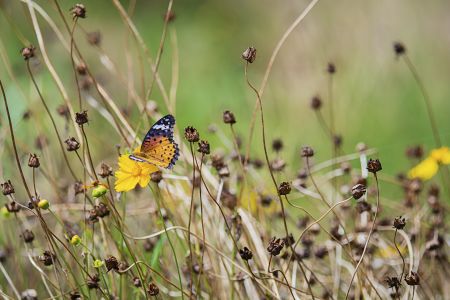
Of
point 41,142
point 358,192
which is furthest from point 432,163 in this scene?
point 41,142

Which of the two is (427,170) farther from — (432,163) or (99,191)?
(99,191)

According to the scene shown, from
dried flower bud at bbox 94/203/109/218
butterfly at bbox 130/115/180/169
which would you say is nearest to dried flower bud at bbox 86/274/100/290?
dried flower bud at bbox 94/203/109/218

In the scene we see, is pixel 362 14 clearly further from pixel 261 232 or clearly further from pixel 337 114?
pixel 261 232

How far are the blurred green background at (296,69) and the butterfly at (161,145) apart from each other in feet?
4.38

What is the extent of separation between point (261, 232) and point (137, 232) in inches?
19.7

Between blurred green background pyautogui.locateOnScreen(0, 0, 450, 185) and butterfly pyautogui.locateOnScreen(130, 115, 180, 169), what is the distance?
1335 mm

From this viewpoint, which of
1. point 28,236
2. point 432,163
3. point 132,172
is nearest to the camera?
point 132,172

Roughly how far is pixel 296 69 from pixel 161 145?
254 cm

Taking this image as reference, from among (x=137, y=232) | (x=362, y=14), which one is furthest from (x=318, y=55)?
(x=137, y=232)

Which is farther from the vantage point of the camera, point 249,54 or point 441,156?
point 441,156

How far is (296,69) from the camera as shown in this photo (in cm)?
392

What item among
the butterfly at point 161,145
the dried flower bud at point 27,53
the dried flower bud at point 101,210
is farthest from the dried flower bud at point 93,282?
the dried flower bud at point 27,53

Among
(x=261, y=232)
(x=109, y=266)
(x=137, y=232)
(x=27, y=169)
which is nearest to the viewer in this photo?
(x=109, y=266)

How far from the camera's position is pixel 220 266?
179 cm
